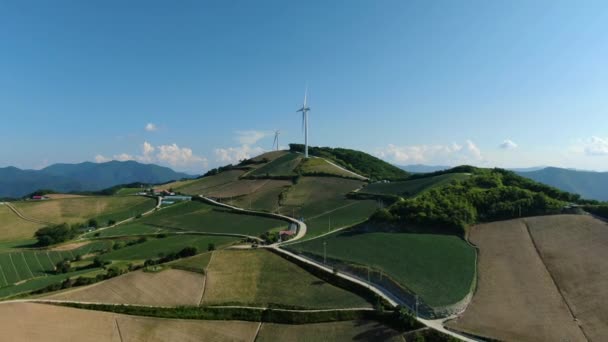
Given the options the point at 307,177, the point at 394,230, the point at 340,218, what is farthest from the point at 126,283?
the point at 307,177

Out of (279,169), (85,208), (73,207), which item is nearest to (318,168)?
(279,169)

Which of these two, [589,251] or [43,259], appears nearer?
[589,251]

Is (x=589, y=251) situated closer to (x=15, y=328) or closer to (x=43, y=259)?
(x=15, y=328)

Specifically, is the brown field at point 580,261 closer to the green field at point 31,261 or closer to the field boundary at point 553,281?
the field boundary at point 553,281

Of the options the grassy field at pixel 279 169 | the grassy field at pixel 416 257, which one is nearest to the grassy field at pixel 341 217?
the grassy field at pixel 416 257

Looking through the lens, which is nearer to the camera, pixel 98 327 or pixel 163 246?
pixel 98 327

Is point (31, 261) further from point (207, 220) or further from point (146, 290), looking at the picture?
point (146, 290)
